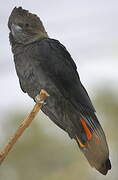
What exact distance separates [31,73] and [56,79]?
0.11 meters

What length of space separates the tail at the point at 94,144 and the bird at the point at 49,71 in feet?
0.12

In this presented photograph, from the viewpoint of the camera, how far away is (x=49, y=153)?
6688 millimetres

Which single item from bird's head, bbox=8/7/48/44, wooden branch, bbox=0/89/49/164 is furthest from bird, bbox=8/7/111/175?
A: wooden branch, bbox=0/89/49/164

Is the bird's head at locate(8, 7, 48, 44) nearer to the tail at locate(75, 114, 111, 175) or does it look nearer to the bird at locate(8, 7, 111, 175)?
the bird at locate(8, 7, 111, 175)

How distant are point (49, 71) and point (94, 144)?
44cm

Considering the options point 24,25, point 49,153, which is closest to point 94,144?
point 24,25

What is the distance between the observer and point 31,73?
261 centimetres

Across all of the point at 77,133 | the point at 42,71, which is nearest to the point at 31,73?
the point at 42,71

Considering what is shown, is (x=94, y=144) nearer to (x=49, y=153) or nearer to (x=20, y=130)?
(x=20, y=130)

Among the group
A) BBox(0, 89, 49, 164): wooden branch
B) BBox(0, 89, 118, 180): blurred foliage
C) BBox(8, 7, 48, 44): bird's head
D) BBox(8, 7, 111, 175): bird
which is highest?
BBox(8, 7, 48, 44): bird's head

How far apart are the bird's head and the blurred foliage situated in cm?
322

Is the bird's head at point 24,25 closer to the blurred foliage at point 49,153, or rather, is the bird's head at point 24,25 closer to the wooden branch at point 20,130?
the wooden branch at point 20,130

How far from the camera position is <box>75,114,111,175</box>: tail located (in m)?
2.25

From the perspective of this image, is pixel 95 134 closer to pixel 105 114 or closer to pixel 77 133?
pixel 77 133
